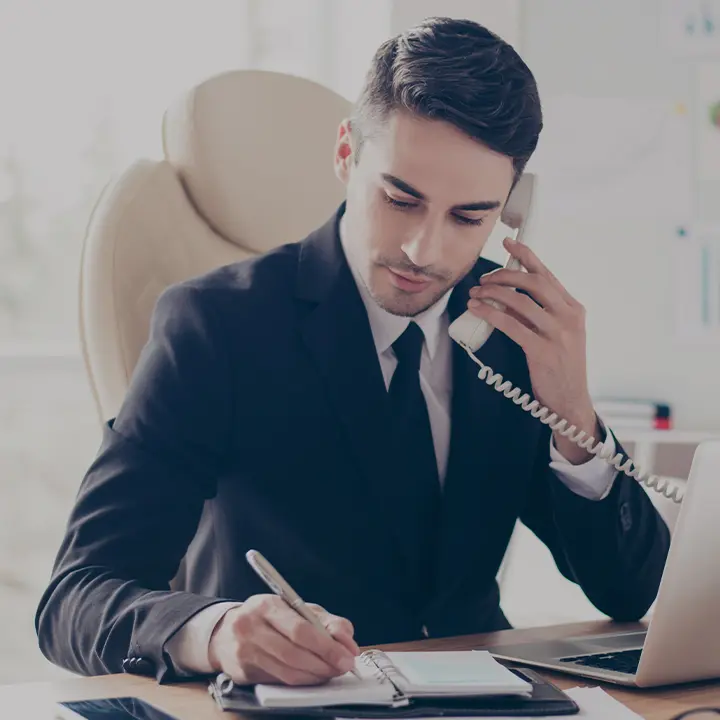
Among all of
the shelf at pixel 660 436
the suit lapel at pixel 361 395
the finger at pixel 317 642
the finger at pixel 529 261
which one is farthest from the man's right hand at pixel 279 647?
the shelf at pixel 660 436

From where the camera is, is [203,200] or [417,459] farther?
[203,200]

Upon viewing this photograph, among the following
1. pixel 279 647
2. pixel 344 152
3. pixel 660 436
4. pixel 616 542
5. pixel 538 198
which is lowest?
pixel 660 436

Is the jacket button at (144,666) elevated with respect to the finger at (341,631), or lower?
lower

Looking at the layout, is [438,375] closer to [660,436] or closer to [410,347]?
[410,347]

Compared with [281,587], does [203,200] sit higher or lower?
higher

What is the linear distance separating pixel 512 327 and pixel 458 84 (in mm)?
301

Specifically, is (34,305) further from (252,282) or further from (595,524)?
(595,524)

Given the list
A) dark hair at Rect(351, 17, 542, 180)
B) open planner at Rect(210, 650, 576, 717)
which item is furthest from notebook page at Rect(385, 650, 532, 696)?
dark hair at Rect(351, 17, 542, 180)

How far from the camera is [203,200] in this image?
1570 millimetres

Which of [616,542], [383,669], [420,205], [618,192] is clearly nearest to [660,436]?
[618,192]

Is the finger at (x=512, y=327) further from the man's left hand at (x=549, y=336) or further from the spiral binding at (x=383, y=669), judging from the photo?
the spiral binding at (x=383, y=669)

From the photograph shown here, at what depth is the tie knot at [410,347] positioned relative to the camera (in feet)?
4.35

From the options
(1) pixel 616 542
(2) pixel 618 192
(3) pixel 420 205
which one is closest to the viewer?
(3) pixel 420 205

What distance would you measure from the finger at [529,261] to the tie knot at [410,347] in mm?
160
